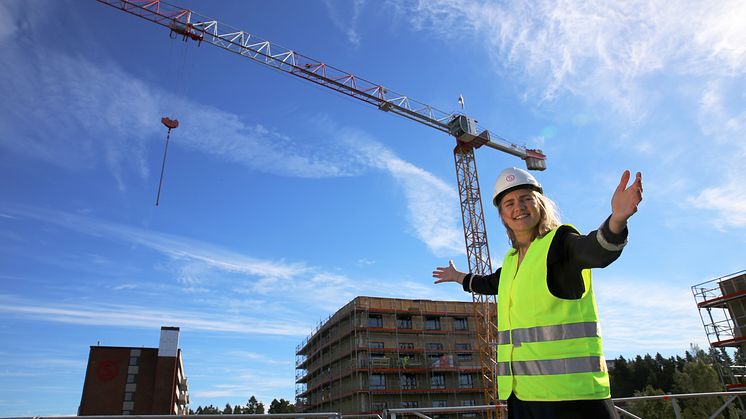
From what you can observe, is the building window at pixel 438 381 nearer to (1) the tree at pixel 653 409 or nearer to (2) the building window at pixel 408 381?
(2) the building window at pixel 408 381

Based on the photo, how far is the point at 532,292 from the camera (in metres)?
2.15

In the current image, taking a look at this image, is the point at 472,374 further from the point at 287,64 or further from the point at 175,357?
the point at 287,64

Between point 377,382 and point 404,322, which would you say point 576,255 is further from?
point 404,322

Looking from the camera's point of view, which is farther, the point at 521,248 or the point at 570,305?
the point at 521,248

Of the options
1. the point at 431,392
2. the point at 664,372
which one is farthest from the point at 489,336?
the point at 664,372

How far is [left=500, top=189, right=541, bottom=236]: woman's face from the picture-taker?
2.47 m

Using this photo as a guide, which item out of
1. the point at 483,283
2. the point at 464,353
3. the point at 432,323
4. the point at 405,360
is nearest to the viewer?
the point at 483,283

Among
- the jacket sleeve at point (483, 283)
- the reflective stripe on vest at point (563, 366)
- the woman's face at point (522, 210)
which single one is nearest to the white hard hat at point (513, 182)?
the woman's face at point (522, 210)

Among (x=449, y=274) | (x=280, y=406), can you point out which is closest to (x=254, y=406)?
(x=280, y=406)

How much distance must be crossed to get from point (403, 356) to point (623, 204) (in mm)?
51064

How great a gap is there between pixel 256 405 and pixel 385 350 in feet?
229

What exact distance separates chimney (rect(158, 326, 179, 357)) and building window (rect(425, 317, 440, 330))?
28.2m

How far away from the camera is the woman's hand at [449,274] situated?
3.56m

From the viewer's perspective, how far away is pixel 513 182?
254cm
